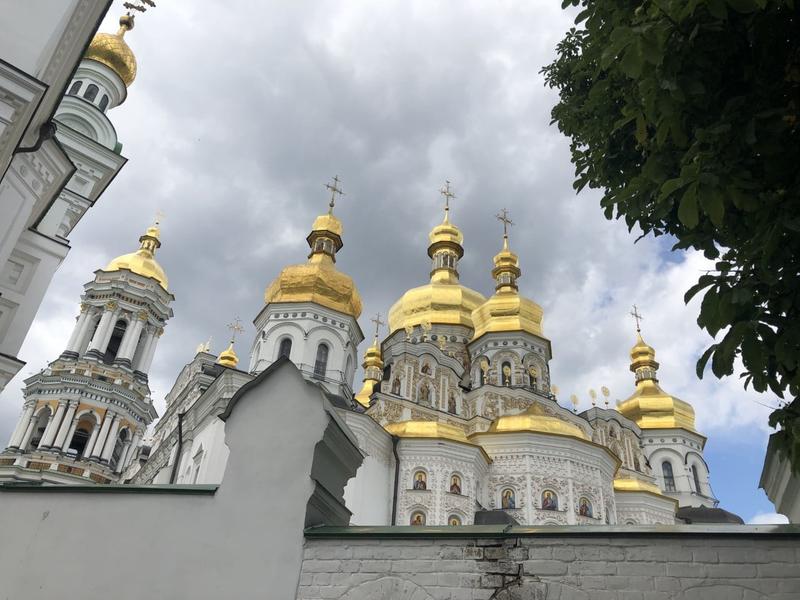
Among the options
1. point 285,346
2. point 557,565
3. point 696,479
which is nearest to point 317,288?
point 285,346

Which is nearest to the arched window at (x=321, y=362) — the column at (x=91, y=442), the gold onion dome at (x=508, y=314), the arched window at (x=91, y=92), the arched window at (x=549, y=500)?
the gold onion dome at (x=508, y=314)

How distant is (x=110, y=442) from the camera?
101 feet

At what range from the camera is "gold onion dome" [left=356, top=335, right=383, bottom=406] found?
2970cm

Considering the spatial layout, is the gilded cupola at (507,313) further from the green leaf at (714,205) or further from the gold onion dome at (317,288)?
the green leaf at (714,205)

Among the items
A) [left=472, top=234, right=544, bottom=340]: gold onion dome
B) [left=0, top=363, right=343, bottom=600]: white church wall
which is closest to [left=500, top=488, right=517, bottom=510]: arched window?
[left=472, top=234, right=544, bottom=340]: gold onion dome

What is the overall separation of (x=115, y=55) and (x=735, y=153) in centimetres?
3116

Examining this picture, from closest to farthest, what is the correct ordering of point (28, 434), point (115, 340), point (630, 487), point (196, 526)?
point (196, 526) < point (630, 487) < point (28, 434) < point (115, 340)

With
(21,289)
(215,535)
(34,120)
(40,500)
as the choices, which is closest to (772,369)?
(215,535)

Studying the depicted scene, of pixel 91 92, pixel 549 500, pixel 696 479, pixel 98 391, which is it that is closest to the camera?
pixel 549 500

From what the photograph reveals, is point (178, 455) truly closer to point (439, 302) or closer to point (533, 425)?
point (533, 425)

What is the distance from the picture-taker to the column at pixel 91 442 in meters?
30.2

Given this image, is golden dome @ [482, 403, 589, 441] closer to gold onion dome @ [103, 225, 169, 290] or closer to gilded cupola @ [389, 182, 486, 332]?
gilded cupola @ [389, 182, 486, 332]

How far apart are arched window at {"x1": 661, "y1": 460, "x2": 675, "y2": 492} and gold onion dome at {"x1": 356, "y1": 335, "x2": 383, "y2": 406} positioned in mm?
18175

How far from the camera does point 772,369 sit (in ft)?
12.7
